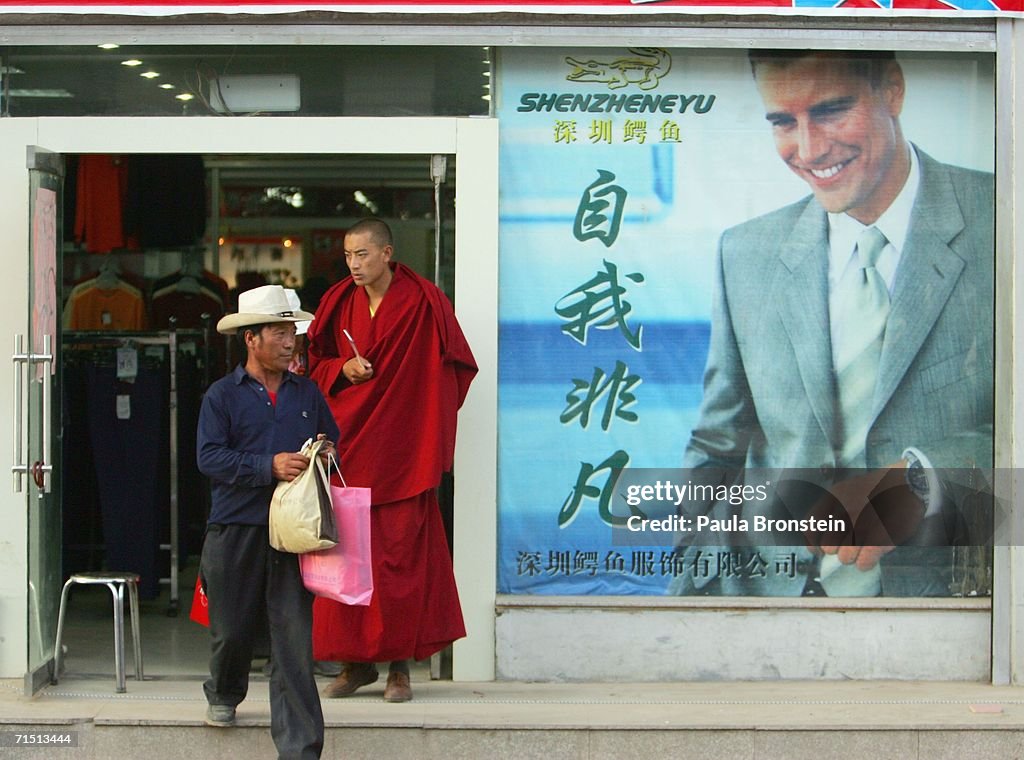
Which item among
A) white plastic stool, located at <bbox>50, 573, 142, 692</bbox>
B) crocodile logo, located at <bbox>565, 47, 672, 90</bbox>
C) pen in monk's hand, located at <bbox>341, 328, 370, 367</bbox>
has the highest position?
crocodile logo, located at <bbox>565, 47, 672, 90</bbox>

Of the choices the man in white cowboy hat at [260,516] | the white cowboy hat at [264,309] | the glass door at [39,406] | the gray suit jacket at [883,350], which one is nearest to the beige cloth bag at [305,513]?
the man in white cowboy hat at [260,516]

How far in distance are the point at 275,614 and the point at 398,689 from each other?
3.26 ft

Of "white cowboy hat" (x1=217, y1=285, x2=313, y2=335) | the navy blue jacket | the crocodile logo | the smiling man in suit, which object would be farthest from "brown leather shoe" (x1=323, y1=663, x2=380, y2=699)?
the crocodile logo

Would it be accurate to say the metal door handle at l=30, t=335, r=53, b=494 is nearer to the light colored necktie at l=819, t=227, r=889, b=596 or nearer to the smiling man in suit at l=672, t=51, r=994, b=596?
the smiling man in suit at l=672, t=51, r=994, b=596

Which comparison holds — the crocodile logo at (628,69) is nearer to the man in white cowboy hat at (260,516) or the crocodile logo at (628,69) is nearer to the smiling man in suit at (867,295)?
the smiling man in suit at (867,295)

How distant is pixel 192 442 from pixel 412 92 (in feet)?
9.95

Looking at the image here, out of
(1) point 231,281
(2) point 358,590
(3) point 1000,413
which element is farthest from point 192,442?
(3) point 1000,413

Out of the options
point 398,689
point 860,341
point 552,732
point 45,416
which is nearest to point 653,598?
point 552,732

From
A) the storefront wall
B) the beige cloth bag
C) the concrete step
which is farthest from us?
the storefront wall

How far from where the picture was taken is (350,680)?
6016mm

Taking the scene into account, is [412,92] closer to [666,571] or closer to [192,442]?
[666,571]

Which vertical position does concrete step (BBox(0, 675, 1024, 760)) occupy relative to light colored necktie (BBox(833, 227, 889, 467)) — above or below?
below

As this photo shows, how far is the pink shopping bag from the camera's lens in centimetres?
500

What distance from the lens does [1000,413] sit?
20.8ft
